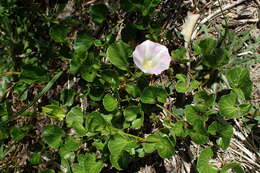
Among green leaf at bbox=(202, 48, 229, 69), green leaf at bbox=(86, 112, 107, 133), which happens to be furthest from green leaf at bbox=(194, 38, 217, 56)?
green leaf at bbox=(86, 112, 107, 133)

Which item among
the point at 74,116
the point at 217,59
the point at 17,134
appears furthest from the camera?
the point at 17,134

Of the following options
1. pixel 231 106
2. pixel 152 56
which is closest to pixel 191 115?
pixel 231 106

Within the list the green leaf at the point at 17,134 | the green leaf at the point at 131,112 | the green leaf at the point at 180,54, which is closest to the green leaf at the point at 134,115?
the green leaf at the point at 131,112

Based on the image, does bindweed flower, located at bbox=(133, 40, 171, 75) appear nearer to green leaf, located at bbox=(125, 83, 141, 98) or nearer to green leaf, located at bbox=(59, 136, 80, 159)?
green leaf, located at bbox=(125, 83, 141, 98)

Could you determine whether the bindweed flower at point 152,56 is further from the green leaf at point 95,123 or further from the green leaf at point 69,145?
the green leaf at point 69,145

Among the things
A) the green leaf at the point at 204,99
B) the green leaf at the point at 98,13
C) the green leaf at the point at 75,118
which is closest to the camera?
the green leaf at the point at 204,99

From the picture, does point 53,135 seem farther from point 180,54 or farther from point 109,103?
point 180,54

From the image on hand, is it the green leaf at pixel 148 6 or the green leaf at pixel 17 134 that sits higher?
the green leaf at pixel 148 6
